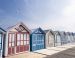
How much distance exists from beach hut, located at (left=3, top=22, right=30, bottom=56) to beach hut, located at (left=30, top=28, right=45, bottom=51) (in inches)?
53.7

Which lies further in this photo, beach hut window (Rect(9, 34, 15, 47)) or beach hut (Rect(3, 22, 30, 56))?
beach hut window (Rect(9, 34, 15, 47))

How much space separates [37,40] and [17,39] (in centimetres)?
656

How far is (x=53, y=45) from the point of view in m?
34.6

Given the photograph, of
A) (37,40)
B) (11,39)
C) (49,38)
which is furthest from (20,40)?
(49,38)

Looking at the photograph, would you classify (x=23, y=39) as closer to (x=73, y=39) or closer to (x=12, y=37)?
(x=12, y=37)

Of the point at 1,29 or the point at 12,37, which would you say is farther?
the point at 12,37

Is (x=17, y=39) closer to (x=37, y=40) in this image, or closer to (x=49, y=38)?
(x=37, y=40)

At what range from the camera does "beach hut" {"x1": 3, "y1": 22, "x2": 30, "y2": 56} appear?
19297 mm

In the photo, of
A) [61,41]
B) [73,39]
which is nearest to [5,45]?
[61,41]

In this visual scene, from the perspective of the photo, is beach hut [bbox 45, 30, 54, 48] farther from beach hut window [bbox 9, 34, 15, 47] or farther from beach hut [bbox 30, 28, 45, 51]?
beach hut window [bbox 9, 34, 15, 47]

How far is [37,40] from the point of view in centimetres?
2641

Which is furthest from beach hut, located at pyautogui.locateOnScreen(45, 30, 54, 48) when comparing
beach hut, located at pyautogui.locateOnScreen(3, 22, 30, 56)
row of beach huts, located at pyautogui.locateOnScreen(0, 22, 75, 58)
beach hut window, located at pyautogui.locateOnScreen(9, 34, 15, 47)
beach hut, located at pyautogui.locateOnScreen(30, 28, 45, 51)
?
beach hut window, located at pyautogui.locateOnScreen(9, 34, 15, 47)

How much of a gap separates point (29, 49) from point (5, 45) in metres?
6.25

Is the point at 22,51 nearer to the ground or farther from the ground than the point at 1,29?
nearer to the ground
